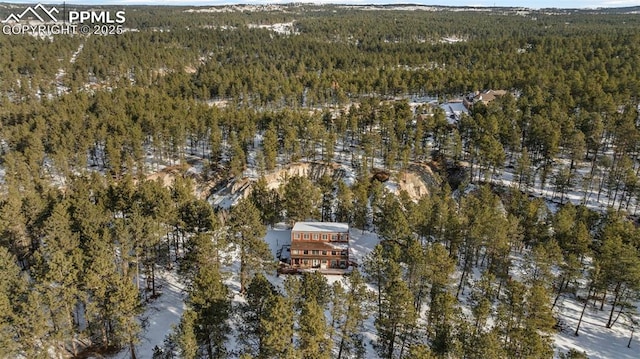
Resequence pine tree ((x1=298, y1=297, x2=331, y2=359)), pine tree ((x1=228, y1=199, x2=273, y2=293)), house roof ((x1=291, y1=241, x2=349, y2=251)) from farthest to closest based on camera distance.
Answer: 1. house roof ((x1=291, y1=241, x2=349, y2=251))
2. pine tree ((x1=228, y1=199, x2=273, y2=293))
3. pine tree ((x1=298, y1=297, x2=331, y2=359))

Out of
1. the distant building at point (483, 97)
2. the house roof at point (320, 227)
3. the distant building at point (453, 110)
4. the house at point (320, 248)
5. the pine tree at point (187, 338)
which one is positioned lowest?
the house at point (320, 248)

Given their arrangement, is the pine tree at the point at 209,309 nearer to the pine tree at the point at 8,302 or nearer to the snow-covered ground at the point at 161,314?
the snow-covered ground at the point at 161,314

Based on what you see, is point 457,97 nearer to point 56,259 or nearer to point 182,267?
point 182,267

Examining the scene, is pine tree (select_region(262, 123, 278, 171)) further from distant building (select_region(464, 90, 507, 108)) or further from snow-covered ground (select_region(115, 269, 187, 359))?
distant building (select_region(464, 90, 507, 108))

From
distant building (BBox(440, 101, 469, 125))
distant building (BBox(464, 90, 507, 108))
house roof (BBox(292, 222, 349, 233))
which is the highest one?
distant building (BBox(464, 90, 507, 108))

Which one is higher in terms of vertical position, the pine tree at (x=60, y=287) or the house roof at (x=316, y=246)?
the pine tree at (x=60, y=287)

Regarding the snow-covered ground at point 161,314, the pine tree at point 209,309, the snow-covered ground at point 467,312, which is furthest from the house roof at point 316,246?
the pine tree at point 209,309

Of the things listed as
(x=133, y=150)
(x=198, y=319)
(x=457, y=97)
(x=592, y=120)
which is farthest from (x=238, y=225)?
(x=457, y=97)

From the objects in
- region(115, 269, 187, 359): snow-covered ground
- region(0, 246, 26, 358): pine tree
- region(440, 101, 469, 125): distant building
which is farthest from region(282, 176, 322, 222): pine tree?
region(440, 101, 469, 125): distant building
